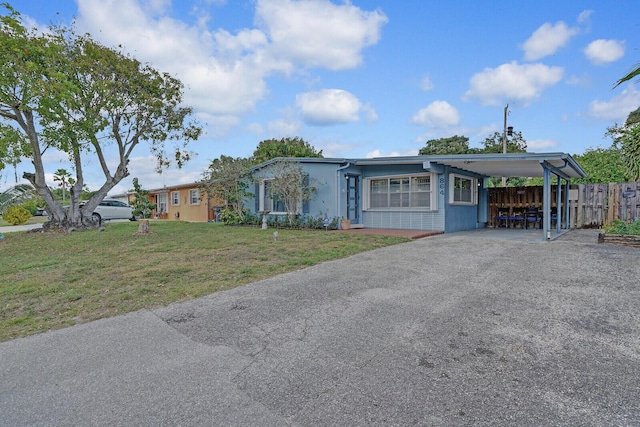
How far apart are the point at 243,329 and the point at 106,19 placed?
12.9m

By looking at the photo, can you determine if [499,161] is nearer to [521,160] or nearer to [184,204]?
[521,160]

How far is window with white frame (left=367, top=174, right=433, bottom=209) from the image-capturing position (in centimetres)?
1265

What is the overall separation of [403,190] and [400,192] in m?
0.14

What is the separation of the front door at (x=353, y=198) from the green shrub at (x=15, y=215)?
754 inches

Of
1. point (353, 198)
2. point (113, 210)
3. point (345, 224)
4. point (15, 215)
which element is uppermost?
point (353, 198)

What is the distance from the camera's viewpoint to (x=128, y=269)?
22.2 feet

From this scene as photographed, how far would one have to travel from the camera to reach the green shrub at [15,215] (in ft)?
65.6

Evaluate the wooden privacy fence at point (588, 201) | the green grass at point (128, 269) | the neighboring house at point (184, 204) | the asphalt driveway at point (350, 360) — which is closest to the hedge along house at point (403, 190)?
the wooden privacy fence at point (588, 201)

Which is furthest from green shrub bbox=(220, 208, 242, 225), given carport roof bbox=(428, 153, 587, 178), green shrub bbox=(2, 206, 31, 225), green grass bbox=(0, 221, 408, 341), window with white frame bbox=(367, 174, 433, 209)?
green shrub bbox=(2, 206, 31, 225)

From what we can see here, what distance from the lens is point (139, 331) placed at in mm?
3717

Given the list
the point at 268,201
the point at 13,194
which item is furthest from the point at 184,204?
the point at 268,201

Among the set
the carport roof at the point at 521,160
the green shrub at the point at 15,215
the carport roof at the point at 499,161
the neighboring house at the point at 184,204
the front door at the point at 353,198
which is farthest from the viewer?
the neighboring house at the point at 184,204

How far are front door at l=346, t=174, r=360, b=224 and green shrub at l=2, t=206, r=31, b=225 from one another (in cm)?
1914

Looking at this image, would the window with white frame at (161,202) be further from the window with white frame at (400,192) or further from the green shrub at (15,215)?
the window with white frame at (400,192)
